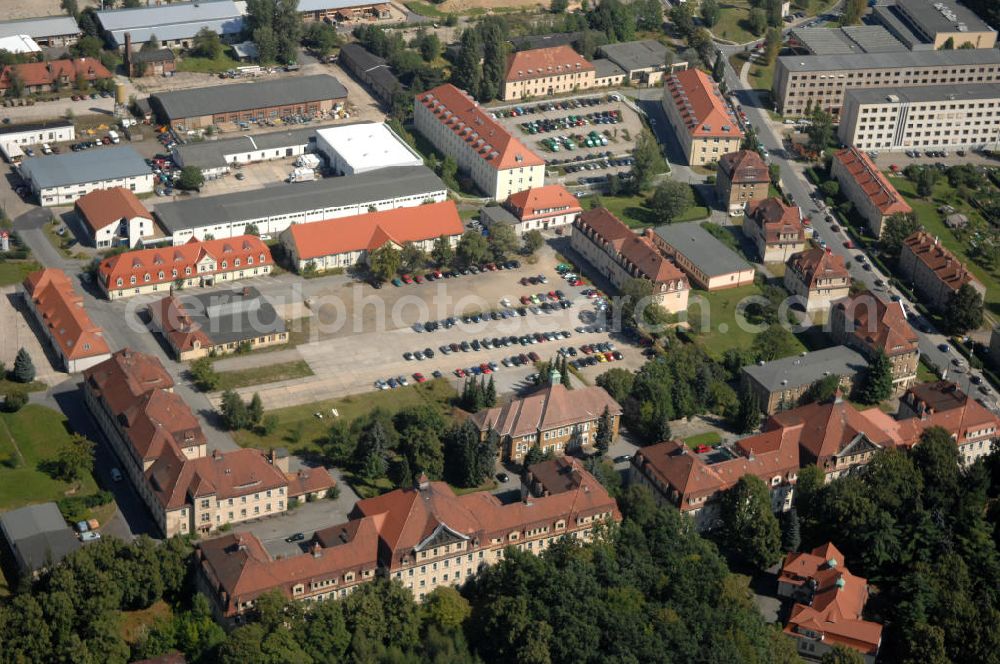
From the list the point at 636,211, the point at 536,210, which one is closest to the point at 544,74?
the point at 636,211

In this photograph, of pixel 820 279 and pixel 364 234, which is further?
pixel 364 234

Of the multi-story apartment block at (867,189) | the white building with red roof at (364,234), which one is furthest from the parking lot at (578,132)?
the multi-story apartment block at (867,189)

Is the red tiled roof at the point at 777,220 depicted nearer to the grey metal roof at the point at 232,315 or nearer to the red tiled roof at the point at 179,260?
the red tiled roof at the point at 179,260

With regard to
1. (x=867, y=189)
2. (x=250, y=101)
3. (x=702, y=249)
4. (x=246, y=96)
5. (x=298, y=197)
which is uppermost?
(x=298, y=197)

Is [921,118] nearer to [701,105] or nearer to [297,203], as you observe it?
Result: [701,105]

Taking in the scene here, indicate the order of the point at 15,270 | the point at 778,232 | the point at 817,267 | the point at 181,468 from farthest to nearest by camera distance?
1. the point at 778,232
2. the point at 817,267
3. the point at 15,270
4. the point at 181,468

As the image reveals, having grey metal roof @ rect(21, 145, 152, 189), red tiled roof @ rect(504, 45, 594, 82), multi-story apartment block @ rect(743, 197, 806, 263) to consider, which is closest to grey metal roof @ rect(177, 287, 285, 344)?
grey metal roof @ rect(21, 145, 152, 189)

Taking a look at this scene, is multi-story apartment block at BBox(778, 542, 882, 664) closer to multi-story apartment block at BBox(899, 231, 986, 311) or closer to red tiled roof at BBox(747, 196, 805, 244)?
multi-story apartment block at BBox(899, 231, 986, 311)

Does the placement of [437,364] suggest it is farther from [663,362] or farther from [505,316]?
[663,362]

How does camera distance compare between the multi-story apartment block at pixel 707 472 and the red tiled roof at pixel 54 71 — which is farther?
the red tiled roof at pixel 54 71
